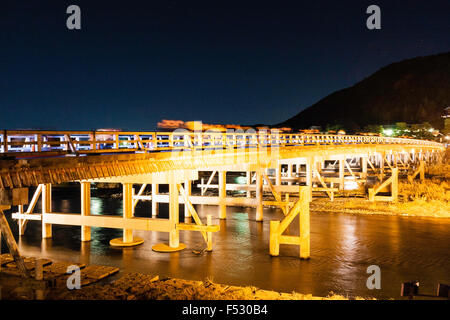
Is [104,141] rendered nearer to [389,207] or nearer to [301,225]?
[301,225]

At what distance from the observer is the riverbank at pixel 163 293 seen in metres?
8.76

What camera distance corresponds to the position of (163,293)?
912 cm

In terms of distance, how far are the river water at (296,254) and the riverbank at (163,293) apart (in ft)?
6.02

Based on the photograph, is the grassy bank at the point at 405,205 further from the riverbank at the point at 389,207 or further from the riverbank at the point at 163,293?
the riverbank at the point at 163,293

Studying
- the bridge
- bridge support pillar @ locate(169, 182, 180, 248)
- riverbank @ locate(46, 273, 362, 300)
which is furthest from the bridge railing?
riverbank @ locate(46, 273, 362, 300)

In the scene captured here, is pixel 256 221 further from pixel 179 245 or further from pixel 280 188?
pixel 179 245

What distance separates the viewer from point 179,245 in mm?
15305

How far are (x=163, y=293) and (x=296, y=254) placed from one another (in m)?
6.53

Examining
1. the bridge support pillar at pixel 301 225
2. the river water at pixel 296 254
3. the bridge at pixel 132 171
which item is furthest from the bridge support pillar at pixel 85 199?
the bridge support pillar at pixel 301 225

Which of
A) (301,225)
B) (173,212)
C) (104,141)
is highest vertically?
(104,141)

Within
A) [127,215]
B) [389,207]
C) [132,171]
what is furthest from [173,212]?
[389,207]

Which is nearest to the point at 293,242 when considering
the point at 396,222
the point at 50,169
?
the point at 50,169

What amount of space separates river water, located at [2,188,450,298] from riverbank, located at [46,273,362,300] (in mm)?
1835

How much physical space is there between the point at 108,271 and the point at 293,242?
19.0ft
